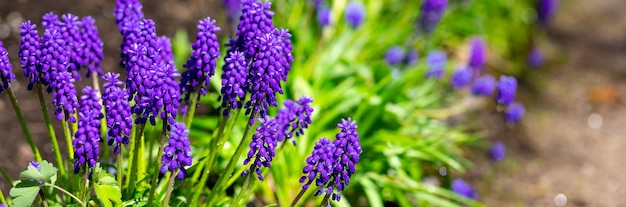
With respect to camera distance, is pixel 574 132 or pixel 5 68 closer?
pixel 5 68

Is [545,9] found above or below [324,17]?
above

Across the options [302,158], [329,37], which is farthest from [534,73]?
[302,158]

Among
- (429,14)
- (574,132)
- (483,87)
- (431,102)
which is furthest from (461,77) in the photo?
(574,132)

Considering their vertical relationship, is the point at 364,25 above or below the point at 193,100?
above

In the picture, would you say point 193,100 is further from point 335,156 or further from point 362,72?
point 362,72

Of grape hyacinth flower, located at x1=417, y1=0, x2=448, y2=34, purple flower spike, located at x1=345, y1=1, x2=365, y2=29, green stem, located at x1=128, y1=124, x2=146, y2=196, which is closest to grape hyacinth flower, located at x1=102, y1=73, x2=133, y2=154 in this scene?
green stem, located at x1=128, y1=124, x2=146, y2=196

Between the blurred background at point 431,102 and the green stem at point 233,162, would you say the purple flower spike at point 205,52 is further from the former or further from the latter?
the blurred background at point 431,102

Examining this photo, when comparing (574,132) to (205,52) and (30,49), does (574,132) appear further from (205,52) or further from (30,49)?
(30,49)
